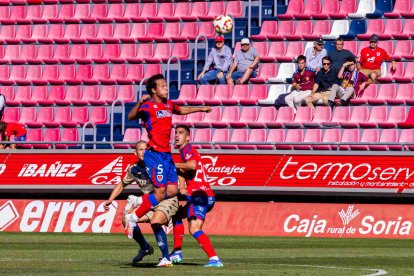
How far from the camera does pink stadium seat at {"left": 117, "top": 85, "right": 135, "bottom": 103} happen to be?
101 ft

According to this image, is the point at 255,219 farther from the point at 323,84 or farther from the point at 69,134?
the point at 69,134

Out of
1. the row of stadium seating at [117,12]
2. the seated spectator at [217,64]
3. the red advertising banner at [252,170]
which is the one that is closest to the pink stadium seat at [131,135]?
the seated spectator at [217,64]

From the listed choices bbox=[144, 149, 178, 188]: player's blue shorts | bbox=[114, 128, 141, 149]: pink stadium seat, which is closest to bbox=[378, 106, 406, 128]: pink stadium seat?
bbox=[114, 128, 141, 149]: pink stadium seat

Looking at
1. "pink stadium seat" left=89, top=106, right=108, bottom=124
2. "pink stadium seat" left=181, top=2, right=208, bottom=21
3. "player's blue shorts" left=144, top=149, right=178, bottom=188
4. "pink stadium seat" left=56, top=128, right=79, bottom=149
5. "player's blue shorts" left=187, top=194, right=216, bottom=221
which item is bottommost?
"pink stadium seat" left=56, top=128, right=79, bottom=149

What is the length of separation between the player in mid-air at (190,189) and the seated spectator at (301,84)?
498 inches

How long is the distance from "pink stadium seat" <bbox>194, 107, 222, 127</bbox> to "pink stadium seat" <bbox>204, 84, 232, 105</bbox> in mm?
278

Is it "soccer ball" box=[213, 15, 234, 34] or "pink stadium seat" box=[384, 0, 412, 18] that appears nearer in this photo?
"pink stadium seat" box=[384, 0, 412, 18]

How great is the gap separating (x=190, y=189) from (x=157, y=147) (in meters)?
1.23

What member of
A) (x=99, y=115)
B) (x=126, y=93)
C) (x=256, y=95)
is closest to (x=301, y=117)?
(x=256, y=95)

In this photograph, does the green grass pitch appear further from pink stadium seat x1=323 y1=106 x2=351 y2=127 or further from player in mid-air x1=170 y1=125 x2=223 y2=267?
pink stadium seat x1=323 y1=106 x2=351 y2=127

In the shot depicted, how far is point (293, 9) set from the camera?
3088 cm

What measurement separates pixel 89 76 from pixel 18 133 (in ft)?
11.9

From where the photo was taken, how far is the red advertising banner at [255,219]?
24344 millimetres

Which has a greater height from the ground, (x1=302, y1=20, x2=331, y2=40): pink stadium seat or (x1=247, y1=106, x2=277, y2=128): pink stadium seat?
(x1=302, y1=20, x2=331, y2=40): pink stadium seat
